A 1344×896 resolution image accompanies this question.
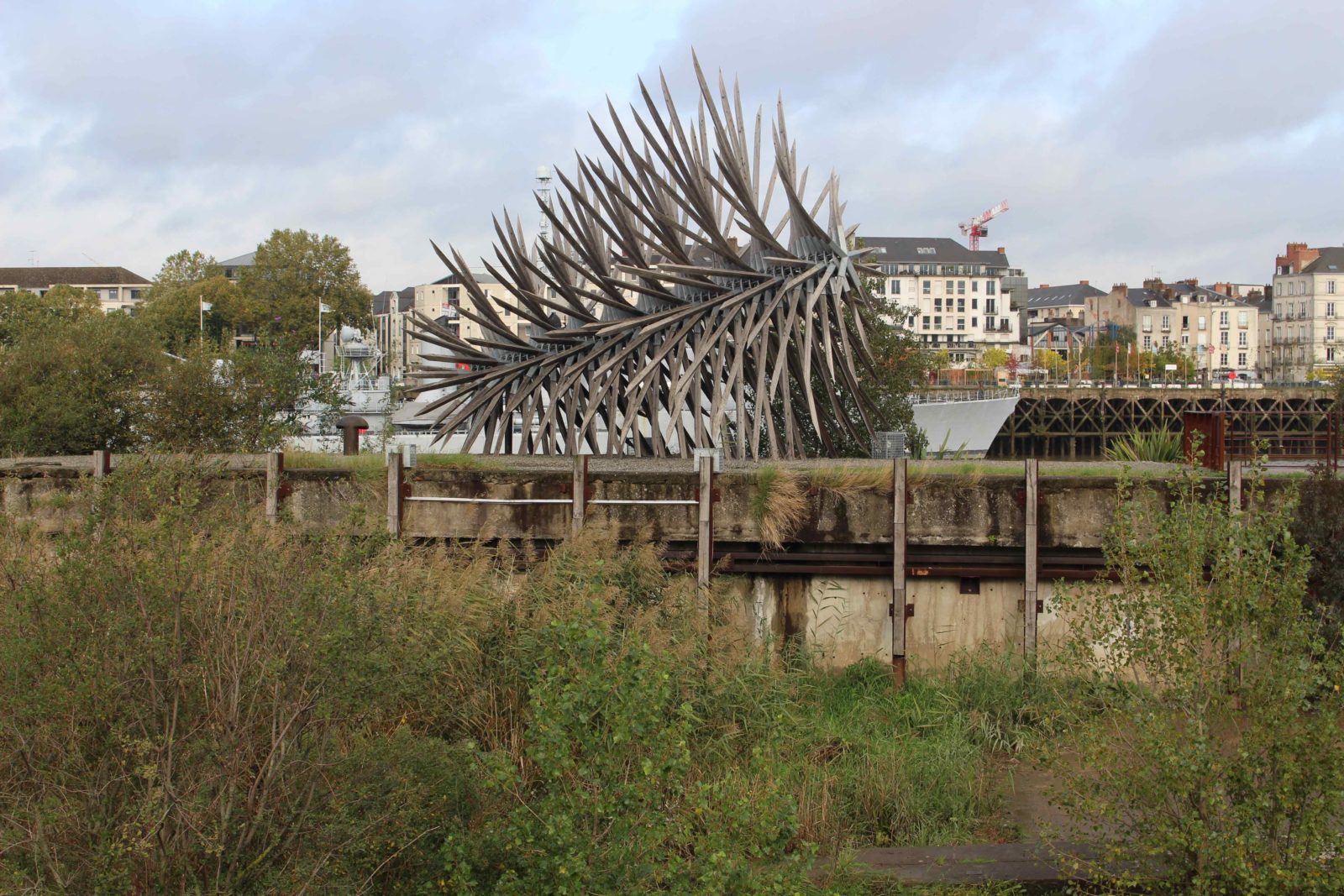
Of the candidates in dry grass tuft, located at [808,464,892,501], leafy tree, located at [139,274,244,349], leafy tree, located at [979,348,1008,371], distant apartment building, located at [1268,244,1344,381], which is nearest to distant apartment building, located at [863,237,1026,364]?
leafy tree, located at [979,348,1008,371]

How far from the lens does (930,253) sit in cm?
13088

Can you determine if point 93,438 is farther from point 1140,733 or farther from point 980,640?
point 1140,733

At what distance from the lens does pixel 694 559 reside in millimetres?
14500

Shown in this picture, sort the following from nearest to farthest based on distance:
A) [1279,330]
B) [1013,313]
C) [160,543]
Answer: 1. [160,543]
2. [1279,330]
3. [1013,313]

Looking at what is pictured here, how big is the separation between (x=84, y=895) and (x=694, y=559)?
901 centimetres

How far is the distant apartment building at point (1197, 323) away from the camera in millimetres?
126812

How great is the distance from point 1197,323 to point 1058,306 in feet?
87.3

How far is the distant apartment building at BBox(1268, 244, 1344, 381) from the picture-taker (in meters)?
120

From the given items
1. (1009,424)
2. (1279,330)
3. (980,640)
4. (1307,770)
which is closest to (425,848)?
(1307,770)

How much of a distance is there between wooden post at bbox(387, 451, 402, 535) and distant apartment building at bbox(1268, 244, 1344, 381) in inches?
4683

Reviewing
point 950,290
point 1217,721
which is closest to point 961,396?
point 1217,721

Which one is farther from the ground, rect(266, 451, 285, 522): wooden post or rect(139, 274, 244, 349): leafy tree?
rect(139, 274, 244, 349): leafy tree

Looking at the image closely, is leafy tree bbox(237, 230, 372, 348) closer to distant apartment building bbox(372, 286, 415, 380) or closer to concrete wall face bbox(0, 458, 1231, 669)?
distant apartment building bbox(372, 286, 415, 380)

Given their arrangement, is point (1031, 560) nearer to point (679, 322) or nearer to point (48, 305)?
point (679, 322)
